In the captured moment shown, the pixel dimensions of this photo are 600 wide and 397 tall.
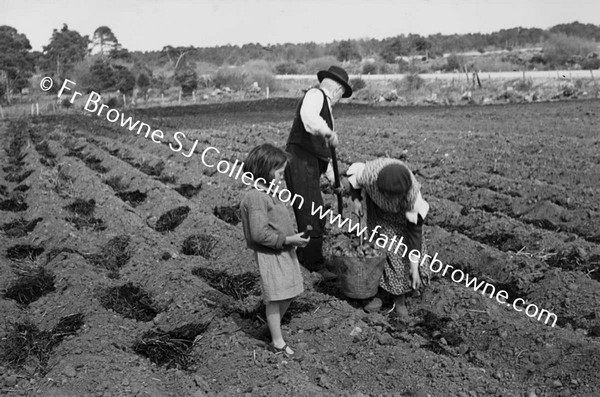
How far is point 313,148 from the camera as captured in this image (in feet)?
17.4

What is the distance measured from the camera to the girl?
170 inches

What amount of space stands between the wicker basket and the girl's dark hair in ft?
3.48

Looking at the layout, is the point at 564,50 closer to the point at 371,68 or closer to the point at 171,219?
the point at 371,68

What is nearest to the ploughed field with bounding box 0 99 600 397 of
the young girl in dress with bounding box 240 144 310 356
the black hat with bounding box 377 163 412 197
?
the young girl in dress with bounding box 240 144 310 356

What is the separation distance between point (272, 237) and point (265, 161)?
428mm

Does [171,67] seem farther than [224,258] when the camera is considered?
Yes

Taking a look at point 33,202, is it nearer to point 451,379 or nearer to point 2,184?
point 2,184

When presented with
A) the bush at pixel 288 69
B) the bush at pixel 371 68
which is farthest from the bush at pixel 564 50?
the bush at pixel 288 69

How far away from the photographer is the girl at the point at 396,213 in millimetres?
4316

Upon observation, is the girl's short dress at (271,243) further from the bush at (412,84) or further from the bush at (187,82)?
the bush at (187,82)

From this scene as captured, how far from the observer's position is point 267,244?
3.77 m

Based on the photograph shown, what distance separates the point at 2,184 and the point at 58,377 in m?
6.70

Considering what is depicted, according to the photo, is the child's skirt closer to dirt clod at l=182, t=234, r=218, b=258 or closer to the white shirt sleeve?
the white shirt sleeve

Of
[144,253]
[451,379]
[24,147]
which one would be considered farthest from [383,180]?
[24,147]
